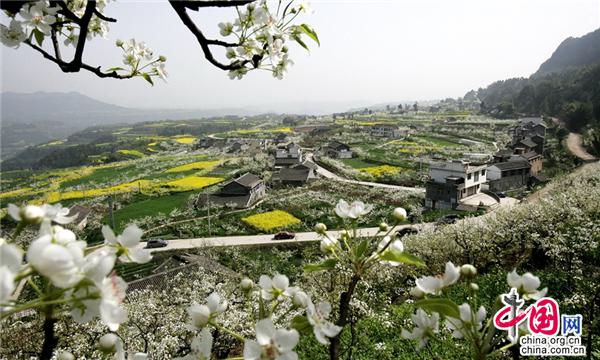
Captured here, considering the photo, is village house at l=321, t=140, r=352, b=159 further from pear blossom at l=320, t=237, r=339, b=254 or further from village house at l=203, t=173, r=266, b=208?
pear blossom at l=320, t=237, r=339, b=254

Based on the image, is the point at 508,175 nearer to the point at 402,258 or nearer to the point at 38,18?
the point at 402,258

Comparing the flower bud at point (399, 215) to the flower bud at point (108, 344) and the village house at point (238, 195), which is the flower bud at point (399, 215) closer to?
the flower bud at point (108, 344)

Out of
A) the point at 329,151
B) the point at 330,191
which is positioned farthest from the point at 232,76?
the point at 329,151

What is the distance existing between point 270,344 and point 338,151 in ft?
200

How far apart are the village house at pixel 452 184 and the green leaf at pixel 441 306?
32852 mm

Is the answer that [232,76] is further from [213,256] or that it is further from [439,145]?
[439,145]

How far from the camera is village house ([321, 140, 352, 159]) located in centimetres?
6097

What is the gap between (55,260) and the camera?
0.91 meters

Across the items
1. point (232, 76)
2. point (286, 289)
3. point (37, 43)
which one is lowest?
point (286, 289)

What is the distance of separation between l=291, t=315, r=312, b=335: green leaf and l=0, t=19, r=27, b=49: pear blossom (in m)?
2.12

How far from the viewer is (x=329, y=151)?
2480 inches

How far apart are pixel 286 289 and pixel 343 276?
27.6 ft

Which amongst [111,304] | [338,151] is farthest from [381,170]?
[111,304]

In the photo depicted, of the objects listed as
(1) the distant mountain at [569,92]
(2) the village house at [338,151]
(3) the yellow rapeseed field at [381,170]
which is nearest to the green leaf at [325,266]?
(3) the yellow rapeseed field at [381,170]
